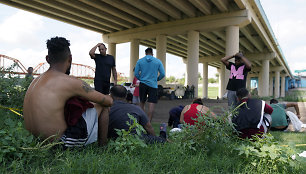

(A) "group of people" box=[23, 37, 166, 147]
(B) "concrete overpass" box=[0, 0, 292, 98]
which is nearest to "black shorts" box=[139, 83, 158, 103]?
(A) "group of people" box=[23, 37, 166, 147]

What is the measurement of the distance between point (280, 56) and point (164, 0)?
27274 mm

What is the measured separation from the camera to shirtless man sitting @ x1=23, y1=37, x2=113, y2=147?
2.23 metres

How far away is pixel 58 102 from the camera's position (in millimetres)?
2262

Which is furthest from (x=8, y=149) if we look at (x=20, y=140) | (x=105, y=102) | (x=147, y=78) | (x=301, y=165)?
(x=147, y=78)

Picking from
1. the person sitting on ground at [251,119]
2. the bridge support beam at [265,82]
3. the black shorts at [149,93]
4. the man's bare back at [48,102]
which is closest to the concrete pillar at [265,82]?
the bridge support beam at [265,82]

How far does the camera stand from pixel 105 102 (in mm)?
2580

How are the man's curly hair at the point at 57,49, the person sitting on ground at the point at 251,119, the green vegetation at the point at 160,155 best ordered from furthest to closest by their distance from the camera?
the person sitting on ground at the point at 251,119 → the man's curly hair at the point at 57,49 → the green vegetation at the point at 160,155

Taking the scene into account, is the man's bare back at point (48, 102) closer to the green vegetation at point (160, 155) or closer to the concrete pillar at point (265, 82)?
the green vegetation at point (160, 155)

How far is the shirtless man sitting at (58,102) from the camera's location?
7.33 ft

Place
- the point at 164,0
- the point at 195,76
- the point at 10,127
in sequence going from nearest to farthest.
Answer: the point at 10,127
the point at 164,0
the point at 195,76

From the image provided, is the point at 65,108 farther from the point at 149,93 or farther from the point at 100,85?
the point at 149,93

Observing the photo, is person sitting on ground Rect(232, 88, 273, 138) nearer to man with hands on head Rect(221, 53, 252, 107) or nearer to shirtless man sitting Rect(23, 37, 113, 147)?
man with hands on head Rect(221, 53, 252, 107)

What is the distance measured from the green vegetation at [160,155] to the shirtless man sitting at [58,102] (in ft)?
0.42

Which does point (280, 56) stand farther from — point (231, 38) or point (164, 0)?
point (164, 0)
